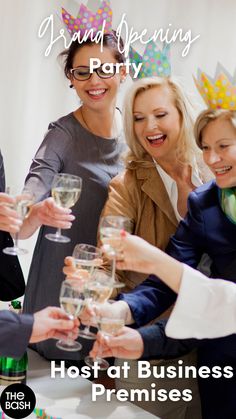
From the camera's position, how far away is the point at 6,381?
1868 mm

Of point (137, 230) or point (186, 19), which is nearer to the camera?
point (137, 230)

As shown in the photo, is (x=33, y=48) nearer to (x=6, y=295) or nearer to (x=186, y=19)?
(x=186, y=19)

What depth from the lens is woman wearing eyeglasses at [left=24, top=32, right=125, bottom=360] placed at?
8.01 feet

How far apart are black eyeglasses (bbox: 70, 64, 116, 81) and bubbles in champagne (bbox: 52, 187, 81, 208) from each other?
748 millimetres

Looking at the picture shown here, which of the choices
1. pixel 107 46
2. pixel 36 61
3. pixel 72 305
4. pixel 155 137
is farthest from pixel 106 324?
pixel 36 61

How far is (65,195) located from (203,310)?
0.47m

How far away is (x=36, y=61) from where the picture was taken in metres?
3.57

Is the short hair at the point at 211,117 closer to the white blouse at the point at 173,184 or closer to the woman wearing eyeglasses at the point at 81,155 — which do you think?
the white blouse at the point at 173,184

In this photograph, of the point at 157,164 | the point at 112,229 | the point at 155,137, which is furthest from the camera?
the point at 157,164

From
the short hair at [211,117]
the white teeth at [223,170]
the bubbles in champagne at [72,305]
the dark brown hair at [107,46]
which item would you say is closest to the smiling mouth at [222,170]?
the white teeth at [223,170]

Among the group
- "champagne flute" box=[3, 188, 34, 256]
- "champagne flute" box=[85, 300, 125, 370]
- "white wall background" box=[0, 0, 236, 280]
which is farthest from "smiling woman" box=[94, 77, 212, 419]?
"white wall background" box=[0, 0, 236, 280]

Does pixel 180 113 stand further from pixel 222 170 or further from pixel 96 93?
pixel 222 170

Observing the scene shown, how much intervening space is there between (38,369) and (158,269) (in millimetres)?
721

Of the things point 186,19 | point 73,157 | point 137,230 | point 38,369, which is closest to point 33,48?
point 186,19
